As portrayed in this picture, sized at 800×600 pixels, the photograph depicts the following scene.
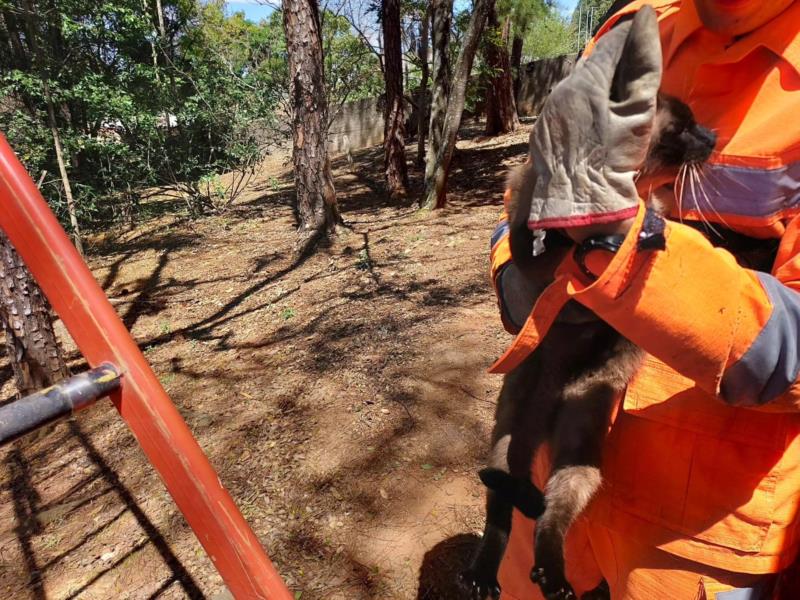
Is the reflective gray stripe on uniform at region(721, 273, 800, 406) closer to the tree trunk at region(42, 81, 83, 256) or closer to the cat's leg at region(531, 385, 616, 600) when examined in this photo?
the cat's leg at region(531, 385, 616, 600)

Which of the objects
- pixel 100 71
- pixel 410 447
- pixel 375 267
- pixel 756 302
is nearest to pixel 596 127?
pixel 756 302

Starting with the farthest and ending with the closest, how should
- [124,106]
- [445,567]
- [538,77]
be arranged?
1. [538,77]
2. [124,106]
3. [445,567]

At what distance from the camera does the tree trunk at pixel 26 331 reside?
371 cm

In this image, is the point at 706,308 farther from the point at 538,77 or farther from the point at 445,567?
the point at 538,77

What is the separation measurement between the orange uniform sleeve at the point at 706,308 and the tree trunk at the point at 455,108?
7691 mm

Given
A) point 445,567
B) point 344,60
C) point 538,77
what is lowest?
point 445,567

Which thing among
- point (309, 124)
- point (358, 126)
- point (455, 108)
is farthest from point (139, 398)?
point (358, 126)

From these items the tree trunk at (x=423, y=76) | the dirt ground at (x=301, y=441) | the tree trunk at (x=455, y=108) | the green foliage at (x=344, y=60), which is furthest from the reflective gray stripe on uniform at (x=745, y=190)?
the green foliage at (x=344, y=60)

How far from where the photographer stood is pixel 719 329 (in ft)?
2.73

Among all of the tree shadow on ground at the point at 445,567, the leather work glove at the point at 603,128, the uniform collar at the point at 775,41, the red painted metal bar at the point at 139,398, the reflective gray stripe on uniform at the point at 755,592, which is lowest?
the tree shadow on ground at the point at 445,567

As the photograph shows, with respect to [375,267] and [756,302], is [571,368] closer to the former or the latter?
[756,302]

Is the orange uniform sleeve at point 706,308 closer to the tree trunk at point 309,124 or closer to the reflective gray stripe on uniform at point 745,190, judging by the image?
the reflective gray stripe on uniform at point 745,190

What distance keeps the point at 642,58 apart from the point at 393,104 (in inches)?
382

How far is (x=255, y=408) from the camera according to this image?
3.94 metres
